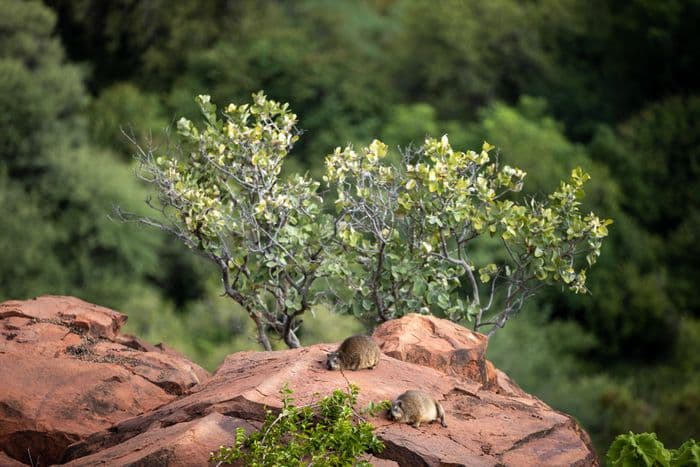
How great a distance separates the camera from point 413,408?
27.8 ft

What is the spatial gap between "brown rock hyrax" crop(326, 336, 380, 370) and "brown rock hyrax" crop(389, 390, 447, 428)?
0.67 m

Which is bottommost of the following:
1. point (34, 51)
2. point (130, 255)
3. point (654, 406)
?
point (654, 406)

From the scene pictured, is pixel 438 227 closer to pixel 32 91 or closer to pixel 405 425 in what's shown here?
pixel 405 425

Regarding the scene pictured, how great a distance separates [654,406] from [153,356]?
75.9ft

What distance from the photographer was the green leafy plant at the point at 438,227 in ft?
35.7

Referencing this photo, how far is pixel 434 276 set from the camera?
Result: 1123cm

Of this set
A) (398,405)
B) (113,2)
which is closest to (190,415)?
(398,405)

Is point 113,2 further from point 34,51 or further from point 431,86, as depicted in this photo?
point 431,86

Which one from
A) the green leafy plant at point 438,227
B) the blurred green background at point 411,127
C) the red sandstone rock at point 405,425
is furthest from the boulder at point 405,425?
the blurred green background at point 411,127

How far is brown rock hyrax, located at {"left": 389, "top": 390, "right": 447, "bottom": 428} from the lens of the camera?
27.8 feet

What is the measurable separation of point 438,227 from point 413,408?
3.14m

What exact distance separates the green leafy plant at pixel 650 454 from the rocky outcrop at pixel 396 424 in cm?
34

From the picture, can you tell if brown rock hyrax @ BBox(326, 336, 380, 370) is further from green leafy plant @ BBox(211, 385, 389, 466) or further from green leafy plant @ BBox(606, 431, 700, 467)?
green leafy plant @ BBox(606, 431, 700, 467)

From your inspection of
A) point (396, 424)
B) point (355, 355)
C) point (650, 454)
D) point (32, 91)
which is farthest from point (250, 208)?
point (32, 91)
